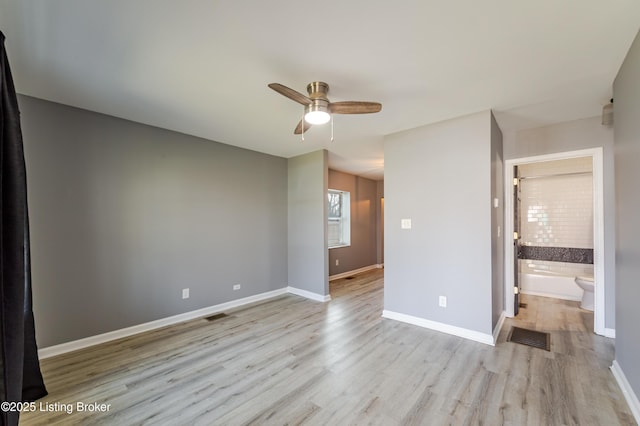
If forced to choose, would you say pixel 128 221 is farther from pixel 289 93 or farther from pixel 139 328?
pixel 289 93

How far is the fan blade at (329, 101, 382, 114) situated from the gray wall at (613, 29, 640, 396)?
1.70 m

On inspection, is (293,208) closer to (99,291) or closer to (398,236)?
(398,236)

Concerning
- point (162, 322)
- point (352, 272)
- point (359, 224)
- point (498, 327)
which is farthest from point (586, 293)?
point (162, 322)

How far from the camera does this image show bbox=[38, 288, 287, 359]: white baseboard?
268cm

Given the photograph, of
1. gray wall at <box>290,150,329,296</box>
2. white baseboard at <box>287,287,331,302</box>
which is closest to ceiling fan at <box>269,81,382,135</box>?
gray wall at <box>290,150,329,296</box>

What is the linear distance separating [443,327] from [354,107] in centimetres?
269

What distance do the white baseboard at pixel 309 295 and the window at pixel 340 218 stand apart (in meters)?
1.86

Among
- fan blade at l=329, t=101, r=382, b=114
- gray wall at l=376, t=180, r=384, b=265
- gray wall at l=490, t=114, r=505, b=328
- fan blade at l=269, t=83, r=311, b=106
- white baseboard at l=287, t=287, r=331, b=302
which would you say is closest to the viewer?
fan blade at l=269, t=83, r=311, b=106

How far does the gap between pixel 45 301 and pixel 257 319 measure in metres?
2.18

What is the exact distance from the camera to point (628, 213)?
2.00 meters

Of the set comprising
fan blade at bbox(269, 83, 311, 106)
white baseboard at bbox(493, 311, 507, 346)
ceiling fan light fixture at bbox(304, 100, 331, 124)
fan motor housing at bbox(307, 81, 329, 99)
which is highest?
fan motor housing at bbox(307, 81, 329, 99)

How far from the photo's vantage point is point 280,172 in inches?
196

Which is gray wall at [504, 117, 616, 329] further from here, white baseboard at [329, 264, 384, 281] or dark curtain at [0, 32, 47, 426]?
dark curtain at [0, 32, 47, 426]

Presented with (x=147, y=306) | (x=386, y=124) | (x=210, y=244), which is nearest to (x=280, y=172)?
(x=210, y=244)
